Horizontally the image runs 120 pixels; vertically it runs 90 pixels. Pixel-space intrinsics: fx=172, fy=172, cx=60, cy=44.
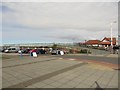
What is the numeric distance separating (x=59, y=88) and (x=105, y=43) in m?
95.8

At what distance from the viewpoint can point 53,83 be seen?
27.7 feet

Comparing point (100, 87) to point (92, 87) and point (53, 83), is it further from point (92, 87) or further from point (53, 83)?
point (53, 83)

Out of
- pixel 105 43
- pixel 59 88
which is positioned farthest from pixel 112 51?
pixel 105 43

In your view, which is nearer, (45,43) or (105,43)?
(45,43)

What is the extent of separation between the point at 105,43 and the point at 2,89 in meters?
97.0

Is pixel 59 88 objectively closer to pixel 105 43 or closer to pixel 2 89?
pixel 2 89

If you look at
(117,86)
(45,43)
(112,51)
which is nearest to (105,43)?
(45,43)

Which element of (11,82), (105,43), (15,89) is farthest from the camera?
(105,43)

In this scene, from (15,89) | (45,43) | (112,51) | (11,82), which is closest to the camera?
(15,89)

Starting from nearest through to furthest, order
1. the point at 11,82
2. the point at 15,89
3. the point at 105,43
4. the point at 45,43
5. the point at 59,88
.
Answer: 1. the point at 15,89
2. the point at 59,88
3. the point at 11,82
4. the point at 45,43
5. the point at 105,43

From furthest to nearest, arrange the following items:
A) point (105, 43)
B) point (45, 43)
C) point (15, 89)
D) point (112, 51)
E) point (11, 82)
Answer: point (105, 43)
point (45, 43)
point (112, 51)
point (11, 82)
point (15, 89)

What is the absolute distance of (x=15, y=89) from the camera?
23.4 feet

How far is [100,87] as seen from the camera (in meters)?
8.23

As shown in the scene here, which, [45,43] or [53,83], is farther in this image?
[45,43]
